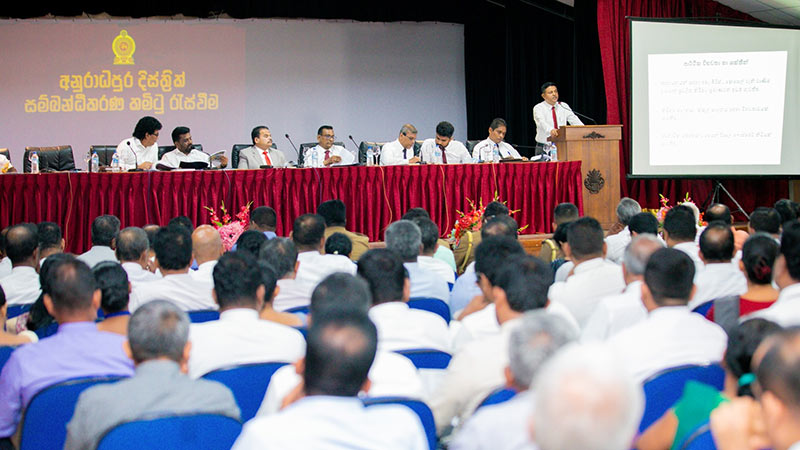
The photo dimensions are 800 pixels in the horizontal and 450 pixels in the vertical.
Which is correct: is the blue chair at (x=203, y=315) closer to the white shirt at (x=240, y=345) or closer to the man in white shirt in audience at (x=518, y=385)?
the white shirt at (x=240, y=345)

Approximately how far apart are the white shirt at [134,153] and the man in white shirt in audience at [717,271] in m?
5.03

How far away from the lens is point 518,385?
171 cm

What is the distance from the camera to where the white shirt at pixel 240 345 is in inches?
92.3

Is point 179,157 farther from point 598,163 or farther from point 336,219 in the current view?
point 598,163

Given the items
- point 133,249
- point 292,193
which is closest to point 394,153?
point 292,193

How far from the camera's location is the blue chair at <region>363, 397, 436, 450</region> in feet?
6.00

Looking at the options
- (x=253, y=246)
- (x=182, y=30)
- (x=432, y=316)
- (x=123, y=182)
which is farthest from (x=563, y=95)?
(x=432, y=316)

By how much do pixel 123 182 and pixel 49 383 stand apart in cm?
449

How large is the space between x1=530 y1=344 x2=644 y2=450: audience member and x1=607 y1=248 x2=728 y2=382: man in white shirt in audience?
1.00 metres

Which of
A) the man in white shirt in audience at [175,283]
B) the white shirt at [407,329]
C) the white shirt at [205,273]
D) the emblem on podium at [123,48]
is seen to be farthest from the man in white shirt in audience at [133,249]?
the emblem on podium at [123,48]

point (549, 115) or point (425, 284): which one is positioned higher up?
point (549, 115)

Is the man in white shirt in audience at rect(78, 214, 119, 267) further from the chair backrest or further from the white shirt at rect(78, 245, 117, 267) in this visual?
the chair backrest

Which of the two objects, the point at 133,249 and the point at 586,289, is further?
the point at 133,249

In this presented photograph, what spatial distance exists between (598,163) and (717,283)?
446 cm
